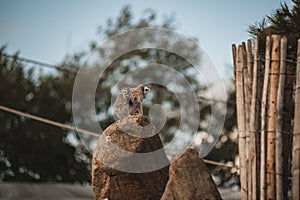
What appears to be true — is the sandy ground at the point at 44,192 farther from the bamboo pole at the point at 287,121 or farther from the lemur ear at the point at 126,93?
the bamboo pole at the point at 287,121

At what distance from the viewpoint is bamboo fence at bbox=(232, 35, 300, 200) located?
273 centimetres

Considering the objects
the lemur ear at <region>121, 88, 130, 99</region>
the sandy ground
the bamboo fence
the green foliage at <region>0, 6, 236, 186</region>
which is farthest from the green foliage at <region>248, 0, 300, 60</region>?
the green foliage at <region>0, 6, 236, 186</region>

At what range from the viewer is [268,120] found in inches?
111

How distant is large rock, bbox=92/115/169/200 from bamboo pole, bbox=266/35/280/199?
3.08ft

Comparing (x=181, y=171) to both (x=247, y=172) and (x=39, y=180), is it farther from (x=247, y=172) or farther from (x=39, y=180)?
(x=39, y=180)

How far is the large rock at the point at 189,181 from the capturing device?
10.00 ft

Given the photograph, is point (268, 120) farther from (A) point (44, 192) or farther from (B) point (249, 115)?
(A) point (44, 192)

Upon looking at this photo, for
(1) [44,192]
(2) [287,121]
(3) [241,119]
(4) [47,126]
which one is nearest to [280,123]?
(2) [287,121]

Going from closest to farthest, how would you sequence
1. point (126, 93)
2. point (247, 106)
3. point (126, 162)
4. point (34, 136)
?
point (247, 106) < point (126, 162) < point (126, 93) < point (34, 136)

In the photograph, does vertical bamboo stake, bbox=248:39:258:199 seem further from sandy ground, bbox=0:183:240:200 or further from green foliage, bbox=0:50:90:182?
green foliage, bbox=0:50:90:182

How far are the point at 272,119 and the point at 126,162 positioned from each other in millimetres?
1066

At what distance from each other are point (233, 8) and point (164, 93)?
3237 mm

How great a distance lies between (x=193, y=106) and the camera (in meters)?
8.80

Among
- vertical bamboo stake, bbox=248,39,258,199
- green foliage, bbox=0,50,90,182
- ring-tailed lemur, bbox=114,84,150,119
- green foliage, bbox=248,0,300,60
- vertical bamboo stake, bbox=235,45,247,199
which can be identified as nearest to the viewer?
vertical bamboo stake, bbox=248,39,258,199
